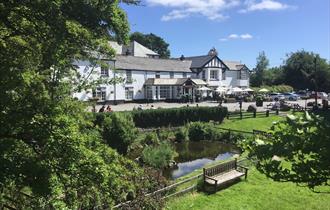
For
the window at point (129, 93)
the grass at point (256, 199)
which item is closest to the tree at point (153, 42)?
the window at point (129, 93)

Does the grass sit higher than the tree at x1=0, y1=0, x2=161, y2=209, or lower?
lower

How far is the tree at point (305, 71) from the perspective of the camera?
7802 cm

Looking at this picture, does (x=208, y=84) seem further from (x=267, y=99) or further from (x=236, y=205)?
(x=236, y=205)

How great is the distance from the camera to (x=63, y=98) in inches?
275

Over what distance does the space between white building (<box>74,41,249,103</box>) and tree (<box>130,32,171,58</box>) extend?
40.9 meters

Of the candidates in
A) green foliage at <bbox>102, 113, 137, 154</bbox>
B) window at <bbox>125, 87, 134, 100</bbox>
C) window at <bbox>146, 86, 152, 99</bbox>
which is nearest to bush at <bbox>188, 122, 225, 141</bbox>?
green foliage at <bbox>102, 113, 137, 154</bbox>

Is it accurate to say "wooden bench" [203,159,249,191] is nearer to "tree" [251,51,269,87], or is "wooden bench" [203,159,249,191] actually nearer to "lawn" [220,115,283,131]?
"lawn" [220,115,283,131]

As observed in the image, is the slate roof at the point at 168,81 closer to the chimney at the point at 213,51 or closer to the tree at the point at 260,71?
the chimney at the point at 213,51

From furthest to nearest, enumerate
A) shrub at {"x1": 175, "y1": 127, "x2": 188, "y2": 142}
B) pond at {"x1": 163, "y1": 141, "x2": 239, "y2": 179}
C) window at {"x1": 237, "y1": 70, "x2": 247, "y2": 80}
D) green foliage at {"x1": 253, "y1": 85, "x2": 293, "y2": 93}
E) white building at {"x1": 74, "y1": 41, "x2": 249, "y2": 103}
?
green foliage at {"x1": 253, "y1": 85, "x2": 293, "y2": 93} → window at {"x1": 237, "y1": 70, "x2": 247, "y2": 80} → white building at {"x1": 74, "y1": 41, "x2": 249, "y2": 103} → shrub at {"x1": 175, "y1": 127, "x2": 188, "y2": 142} → pond at {"x1": 163, "y1": 141, "x2": 239, "y2": 179}

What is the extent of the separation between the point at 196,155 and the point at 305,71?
207ft

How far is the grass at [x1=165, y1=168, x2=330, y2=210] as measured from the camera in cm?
1413

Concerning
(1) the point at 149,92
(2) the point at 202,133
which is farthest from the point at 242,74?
(2) the point at 202,133

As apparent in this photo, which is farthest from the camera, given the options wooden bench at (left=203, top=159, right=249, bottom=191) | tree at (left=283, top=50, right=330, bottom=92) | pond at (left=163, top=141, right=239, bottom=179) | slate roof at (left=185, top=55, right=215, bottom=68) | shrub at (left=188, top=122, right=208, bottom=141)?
tree at (left=283, top=50, right=330, bottom=92)

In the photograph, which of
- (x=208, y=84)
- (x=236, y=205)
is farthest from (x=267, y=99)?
(x=236, y=205)
